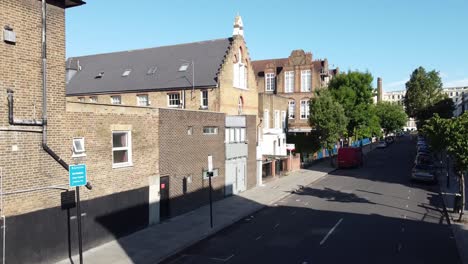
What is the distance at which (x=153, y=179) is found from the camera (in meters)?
19.1

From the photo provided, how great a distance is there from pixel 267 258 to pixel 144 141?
25.8ft

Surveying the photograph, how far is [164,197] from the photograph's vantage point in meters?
20.0

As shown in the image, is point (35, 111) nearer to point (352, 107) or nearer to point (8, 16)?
point (8, 16)

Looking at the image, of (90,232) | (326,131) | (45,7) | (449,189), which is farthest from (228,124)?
(326,131)

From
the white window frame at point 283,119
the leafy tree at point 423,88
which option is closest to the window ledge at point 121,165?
the white window frame at point 283,119

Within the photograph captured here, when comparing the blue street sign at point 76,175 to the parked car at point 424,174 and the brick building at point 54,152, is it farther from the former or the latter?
the parked car at point 424,174

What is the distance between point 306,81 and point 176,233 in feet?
150

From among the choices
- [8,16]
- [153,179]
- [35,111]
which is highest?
[8,16]

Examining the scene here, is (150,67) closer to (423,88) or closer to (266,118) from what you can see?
(266,118)

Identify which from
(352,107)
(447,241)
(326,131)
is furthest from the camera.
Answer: (352,107)

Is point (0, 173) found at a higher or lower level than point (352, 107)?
lower

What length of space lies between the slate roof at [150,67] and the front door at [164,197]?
13.2m

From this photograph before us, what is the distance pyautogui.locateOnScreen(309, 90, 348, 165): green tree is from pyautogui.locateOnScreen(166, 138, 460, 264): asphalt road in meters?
17.7

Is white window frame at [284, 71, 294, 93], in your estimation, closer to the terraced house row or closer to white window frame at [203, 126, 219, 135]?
the terraced house row
